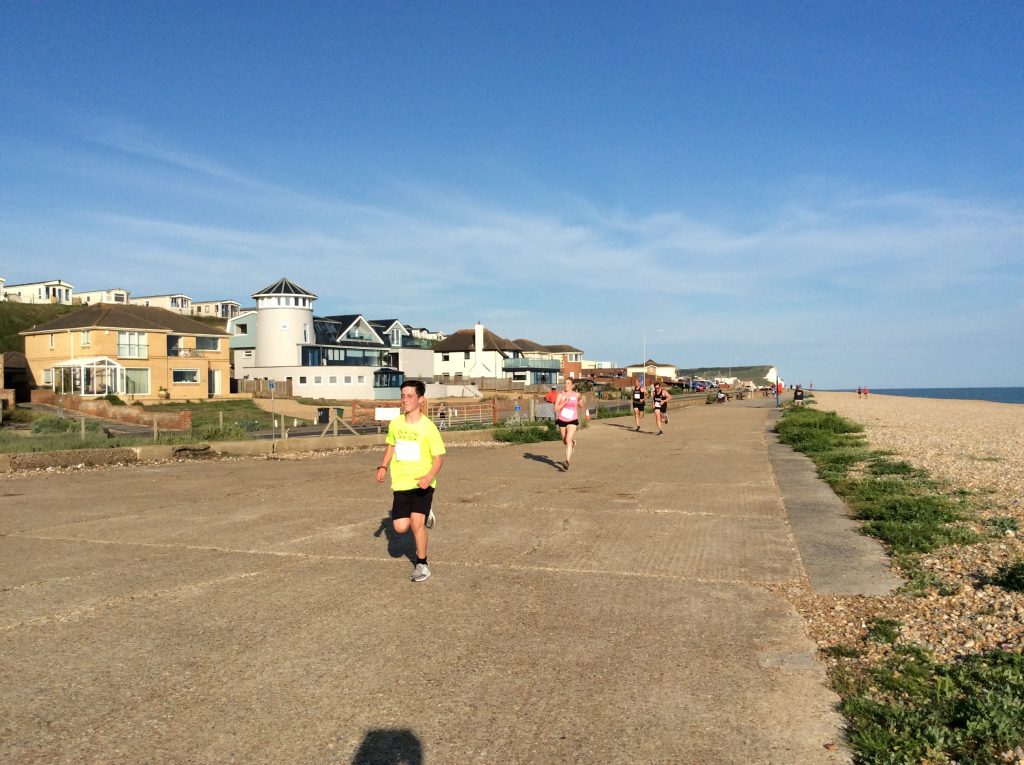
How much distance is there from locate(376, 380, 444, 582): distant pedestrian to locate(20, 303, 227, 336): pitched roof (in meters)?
48.4

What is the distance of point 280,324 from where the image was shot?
63.1 m

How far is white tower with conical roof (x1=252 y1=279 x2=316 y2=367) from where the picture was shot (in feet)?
207

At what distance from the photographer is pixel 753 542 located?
26.9ft

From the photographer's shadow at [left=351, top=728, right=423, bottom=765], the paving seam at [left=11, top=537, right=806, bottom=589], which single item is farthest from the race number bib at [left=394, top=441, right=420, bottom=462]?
the photographer's shadow at [left=351, top=728, right=423, bottom=765]

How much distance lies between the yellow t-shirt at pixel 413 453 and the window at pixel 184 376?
5002cm

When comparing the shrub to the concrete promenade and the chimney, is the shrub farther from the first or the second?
the chimney

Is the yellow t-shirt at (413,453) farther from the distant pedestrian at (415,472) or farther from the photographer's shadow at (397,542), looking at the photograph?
the photographer's shadow at (397,542)

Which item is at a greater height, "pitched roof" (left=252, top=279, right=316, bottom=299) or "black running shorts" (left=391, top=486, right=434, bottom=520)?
"pitched roof" (left=252, top=279, right=316, bottom=299)

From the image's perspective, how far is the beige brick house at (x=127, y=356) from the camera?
48.3 meters

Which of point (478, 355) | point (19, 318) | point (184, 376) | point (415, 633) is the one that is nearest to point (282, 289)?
point (184, 376)

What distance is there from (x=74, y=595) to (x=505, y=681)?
373cm

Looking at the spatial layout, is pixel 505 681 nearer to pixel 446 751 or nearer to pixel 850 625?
pixel 446 751

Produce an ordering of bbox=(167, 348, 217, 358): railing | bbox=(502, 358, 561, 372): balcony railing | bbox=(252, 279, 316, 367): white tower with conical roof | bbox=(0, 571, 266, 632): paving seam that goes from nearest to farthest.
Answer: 1. bbox=(0, 571, 266, 632): paving seam
2. bbox=(167, 348, 217, 358): railing
3. bbox=(252, 279, 316, 367): white tower with conical roof
4. bbox=(502, 358, 561, 372): balcony railing

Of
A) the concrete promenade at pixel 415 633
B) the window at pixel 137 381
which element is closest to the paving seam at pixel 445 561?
the concrete promenade at pixel 415 633
